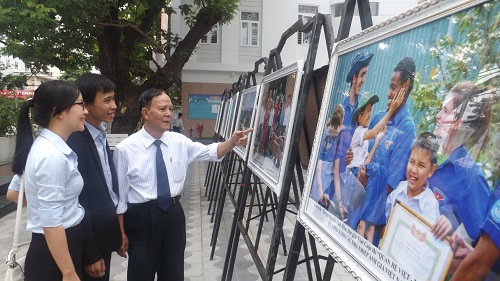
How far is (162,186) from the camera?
2.44 metres

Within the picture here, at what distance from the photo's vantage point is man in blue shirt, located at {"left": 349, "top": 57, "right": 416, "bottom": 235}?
1.05m

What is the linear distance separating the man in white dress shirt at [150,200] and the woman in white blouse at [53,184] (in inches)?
19.7

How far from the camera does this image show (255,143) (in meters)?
2.78

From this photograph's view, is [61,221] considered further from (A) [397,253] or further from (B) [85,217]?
(A) [397,253]

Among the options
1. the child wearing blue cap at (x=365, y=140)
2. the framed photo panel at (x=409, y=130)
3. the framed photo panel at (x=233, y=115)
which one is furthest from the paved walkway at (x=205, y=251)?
the child wearing blue cap at (x=365, y=140)

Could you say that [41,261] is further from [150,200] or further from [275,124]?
[275,124]

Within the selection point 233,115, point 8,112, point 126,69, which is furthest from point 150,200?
point 126,69

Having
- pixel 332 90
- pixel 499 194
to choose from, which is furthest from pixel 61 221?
pixel 499 194

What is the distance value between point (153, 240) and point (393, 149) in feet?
5.79

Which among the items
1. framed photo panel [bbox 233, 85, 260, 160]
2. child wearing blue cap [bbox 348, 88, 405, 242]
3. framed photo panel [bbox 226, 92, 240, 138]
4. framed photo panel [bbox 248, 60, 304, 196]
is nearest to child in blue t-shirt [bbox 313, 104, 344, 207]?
child wearing blue cap [bbox 348, 88, 405, 242]

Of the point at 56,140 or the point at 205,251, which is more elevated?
the point at 56,140

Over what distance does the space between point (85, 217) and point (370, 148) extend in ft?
4.76

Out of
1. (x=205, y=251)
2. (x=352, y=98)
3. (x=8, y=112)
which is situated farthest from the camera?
(x=8, y=112)

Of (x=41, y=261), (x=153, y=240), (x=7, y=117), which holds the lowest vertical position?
(x=7, y=117)
